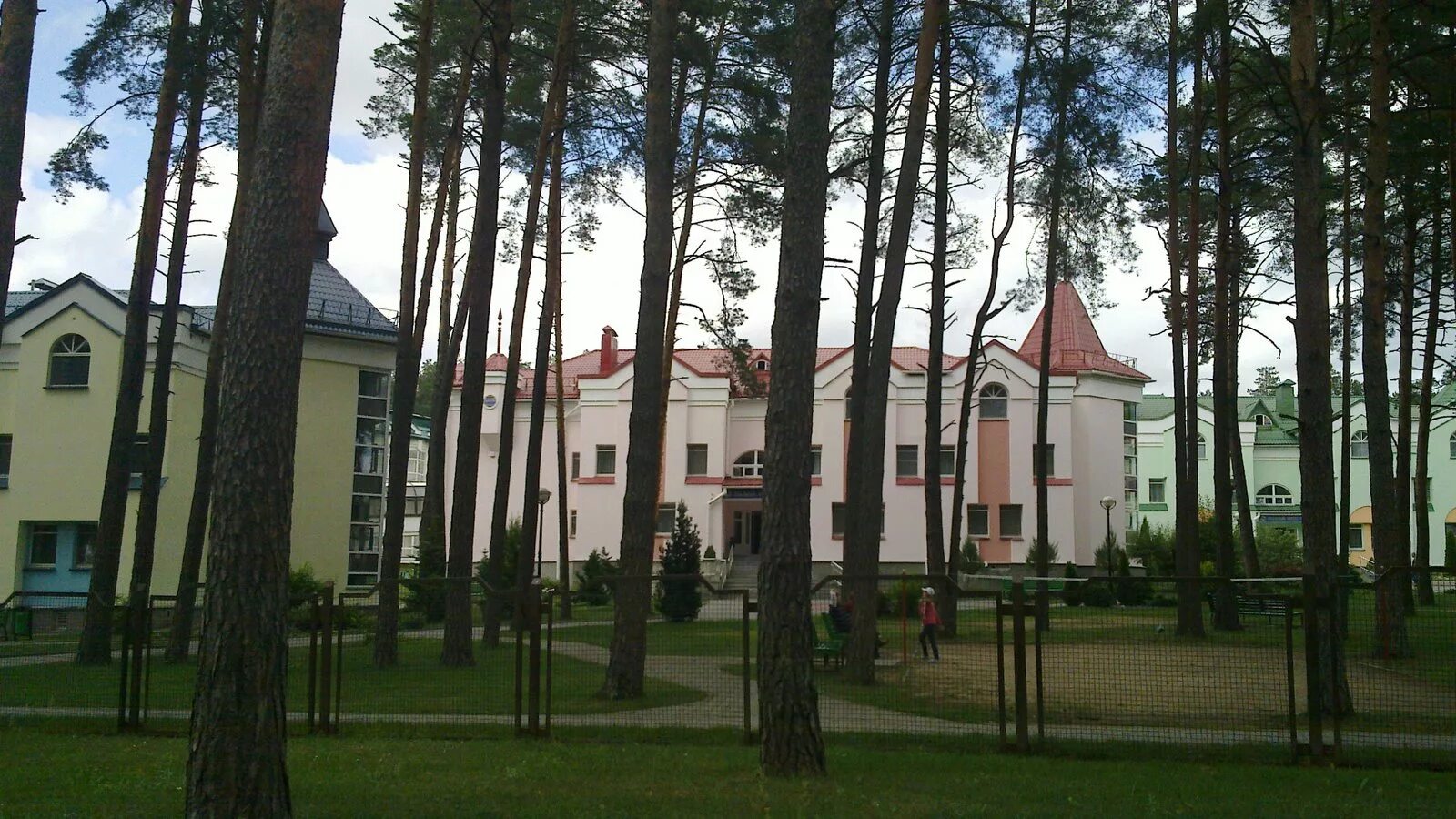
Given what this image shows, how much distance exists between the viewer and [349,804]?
7531 mm

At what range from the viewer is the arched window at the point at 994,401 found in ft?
154

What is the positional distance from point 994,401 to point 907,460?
4.16 m

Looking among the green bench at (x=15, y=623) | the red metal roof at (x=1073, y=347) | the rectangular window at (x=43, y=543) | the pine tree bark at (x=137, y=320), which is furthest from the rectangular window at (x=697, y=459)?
the green bench at (x=15, y=623)

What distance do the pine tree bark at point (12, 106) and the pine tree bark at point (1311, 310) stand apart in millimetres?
13358

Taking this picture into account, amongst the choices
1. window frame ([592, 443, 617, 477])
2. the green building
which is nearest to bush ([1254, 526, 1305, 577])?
the green building

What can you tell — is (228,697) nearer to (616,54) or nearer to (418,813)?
(418,813)

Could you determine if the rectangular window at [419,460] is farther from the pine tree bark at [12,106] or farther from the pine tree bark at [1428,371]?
the pine tree bark at [12,106]

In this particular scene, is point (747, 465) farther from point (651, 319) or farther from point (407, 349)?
point (651, 319)

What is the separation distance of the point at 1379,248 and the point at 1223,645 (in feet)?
27.4

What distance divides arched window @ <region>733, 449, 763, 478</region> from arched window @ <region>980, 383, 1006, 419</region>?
30.9 ft

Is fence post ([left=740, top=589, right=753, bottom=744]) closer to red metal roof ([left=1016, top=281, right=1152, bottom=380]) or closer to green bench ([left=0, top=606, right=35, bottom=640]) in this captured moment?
green bench ([left=0, top=606, right=35, bottom=640])

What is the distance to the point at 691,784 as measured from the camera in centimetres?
820

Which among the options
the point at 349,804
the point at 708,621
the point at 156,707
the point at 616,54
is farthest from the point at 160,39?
the point at 349,804

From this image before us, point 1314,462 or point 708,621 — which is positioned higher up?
point 1314,462
